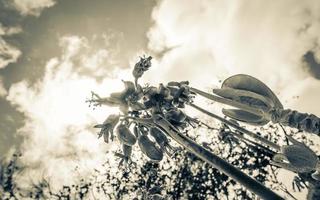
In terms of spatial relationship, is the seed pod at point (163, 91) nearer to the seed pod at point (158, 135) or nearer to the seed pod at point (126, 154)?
the seed pod at point (158, 135)

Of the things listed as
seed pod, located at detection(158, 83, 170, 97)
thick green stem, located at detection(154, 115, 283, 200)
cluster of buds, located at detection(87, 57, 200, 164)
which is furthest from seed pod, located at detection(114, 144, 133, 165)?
seed pod, located at detection(158, 83, 170, 97)

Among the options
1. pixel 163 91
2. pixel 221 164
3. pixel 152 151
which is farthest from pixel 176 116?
pixel 221 164

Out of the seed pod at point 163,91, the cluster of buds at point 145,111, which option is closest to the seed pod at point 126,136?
the cluster of buds at point 145,111

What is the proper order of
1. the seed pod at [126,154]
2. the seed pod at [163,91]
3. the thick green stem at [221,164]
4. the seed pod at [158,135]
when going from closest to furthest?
the thick green stem at [221,164]
the seed pod at [163,91]
the seed pod at [158,135]
the seed pod at [126,154]

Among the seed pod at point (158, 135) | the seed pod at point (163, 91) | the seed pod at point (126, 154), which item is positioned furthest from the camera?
the seed pod at point (126, 154)

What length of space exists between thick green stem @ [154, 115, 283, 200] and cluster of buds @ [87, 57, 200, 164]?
175 millimetres

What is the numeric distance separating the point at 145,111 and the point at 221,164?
1.72 meters

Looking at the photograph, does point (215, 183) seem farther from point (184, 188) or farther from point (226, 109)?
point (226, 109)

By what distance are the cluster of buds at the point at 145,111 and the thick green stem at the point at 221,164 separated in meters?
0.17

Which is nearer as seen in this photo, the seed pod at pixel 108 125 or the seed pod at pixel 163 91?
the seed pod at pixel 163 91

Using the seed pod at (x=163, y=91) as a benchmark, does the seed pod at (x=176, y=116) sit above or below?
below

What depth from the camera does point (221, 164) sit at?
336cm

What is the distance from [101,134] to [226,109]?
1803mm

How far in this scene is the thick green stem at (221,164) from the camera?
9.72 feet
